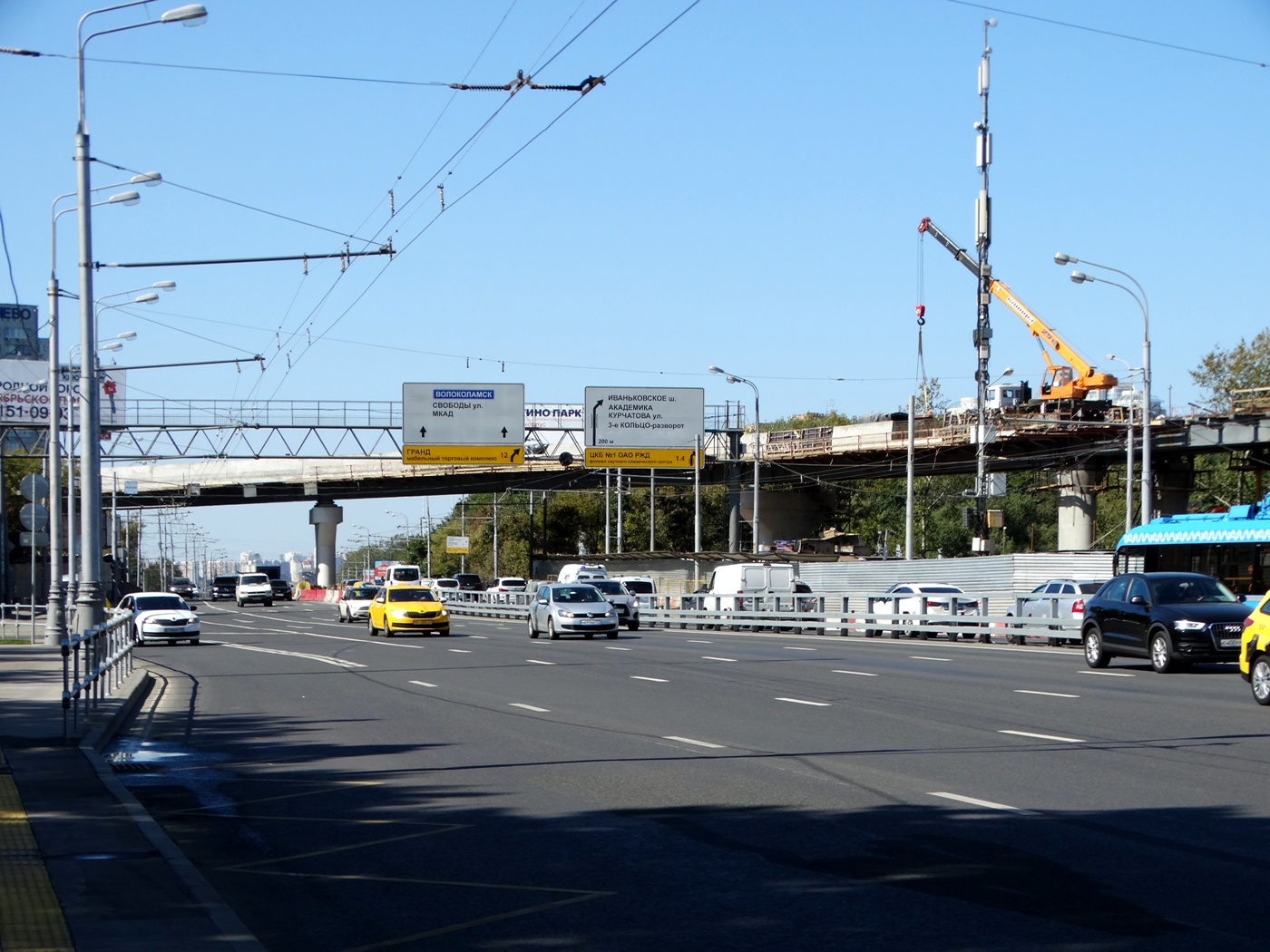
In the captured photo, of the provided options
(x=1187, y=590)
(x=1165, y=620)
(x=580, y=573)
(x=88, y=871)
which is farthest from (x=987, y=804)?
(x=580, y=573)

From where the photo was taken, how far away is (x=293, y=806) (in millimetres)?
11359

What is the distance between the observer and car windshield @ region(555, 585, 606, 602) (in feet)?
142

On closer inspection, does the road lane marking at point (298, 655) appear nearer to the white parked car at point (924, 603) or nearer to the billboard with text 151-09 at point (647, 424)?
the white parked car at point (924, 603)

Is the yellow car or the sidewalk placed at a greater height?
the sidewalk

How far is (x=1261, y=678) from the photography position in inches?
718

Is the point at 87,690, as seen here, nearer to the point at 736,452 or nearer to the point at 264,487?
the point at 736,452

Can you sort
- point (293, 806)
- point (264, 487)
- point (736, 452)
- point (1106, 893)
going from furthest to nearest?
point (264, 487) → point (736, 452) → point (293, 806) → point (1106, 893)

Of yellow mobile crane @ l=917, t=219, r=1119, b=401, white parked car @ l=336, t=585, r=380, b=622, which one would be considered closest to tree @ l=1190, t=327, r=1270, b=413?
yellow mobile crane @ l=917, t=219, r=1119, b=401

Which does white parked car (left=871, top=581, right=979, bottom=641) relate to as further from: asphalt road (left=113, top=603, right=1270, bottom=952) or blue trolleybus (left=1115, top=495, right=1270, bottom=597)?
asphalt road (left=113, top=603, right=1270, bottom=952)

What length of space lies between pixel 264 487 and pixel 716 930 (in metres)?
83.7

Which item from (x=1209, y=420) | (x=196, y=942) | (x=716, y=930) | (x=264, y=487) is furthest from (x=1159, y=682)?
(x=264, y=487)

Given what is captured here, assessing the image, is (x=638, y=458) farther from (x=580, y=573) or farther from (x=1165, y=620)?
(x=1165, y=620)

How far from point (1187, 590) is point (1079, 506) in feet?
145

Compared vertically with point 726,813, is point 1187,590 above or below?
above
